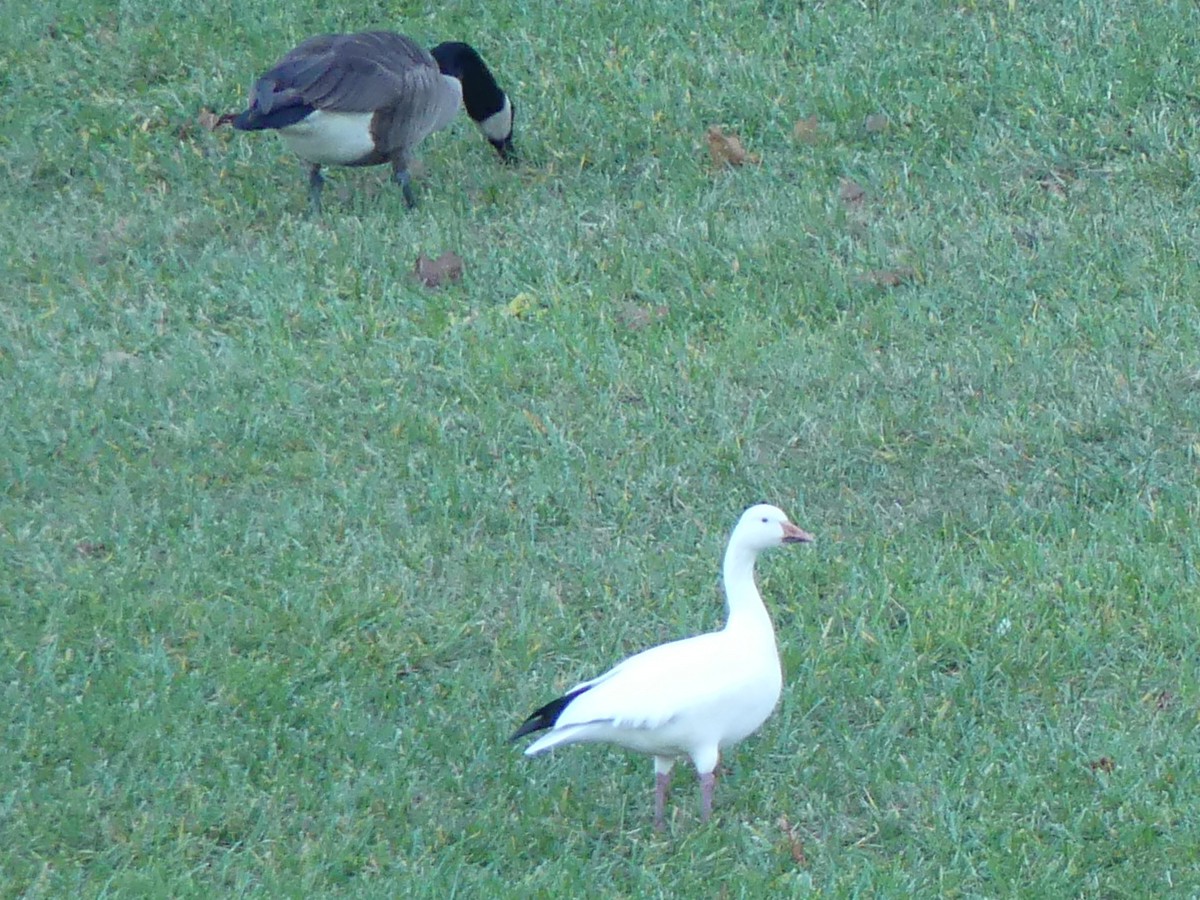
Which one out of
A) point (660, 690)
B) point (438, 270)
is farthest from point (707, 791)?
point (438, 270)

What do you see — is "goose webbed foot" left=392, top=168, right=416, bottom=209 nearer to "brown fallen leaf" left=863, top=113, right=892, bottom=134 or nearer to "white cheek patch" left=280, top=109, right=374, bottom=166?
"white cheek patch" left=280, top=109, right=374, bottom=166

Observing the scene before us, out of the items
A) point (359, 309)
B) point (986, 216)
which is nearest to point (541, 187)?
point (359, 309)

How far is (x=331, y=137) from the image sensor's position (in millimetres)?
7922

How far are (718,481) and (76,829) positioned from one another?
2463mm

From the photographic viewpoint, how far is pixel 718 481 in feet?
19.2

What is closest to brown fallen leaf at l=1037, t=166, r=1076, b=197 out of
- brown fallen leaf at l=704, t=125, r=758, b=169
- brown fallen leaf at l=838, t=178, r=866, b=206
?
brown fallen leaf at l=838, t=178, r=866, b=206

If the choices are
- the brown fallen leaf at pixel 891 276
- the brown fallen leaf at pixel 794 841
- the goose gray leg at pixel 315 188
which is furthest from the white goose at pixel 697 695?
the goose gray leg at pixel 315 188

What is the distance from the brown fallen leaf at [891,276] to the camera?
711cm

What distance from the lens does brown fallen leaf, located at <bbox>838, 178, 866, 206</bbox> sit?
7797 millimetres

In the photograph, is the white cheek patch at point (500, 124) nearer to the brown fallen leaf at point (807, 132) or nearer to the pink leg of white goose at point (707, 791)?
the brown fallen leaf at point (807, 132)

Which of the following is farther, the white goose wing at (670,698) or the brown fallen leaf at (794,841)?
the brown fallen leaf at (794,841)

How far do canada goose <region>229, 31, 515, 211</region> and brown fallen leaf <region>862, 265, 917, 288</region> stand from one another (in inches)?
87.7

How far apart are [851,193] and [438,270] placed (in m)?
1.89

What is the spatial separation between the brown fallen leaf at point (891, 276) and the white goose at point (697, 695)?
9.85 feet
